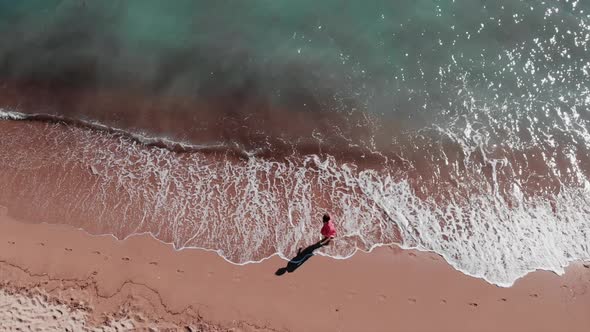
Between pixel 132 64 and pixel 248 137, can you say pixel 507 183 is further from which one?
pixel 132 64

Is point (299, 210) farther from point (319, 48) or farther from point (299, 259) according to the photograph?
point (319, 48)

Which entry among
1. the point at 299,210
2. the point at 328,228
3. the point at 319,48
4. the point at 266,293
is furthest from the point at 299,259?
the point at 319,48

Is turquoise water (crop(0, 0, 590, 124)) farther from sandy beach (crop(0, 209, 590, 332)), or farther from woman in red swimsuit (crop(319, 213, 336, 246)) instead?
sandy beach (crop(0, 209, 590, 332))

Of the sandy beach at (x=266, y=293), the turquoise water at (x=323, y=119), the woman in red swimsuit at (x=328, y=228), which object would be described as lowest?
the sandy beach at (x=266, y=293)

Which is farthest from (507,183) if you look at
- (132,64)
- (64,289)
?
(132,64)

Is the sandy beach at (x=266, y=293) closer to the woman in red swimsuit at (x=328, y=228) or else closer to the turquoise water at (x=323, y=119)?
the turquoise water at (x=323, y=119)

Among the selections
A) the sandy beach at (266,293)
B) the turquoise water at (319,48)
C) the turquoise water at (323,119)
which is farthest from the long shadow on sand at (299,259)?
the turquoise water at (319,48)
